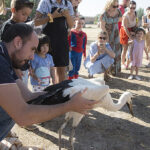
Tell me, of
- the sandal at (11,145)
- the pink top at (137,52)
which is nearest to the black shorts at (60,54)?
the sandal at (11,145)

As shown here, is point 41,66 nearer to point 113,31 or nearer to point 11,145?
point 11,145

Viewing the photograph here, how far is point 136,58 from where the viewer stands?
5609 millimetres

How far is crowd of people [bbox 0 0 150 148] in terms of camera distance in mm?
1507

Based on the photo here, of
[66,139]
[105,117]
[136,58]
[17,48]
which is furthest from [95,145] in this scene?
[136,58]

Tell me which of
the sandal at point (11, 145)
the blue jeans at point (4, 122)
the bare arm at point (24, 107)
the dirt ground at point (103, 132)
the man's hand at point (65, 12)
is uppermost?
the man's hand at point (65, 12)

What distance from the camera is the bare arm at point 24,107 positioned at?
1.41 meters

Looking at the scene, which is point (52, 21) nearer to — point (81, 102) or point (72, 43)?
point (72, 43)

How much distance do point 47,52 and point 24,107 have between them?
2.20 meters

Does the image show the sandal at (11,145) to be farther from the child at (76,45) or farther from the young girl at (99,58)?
the young girl at (99,58)

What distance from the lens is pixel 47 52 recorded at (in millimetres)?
3584

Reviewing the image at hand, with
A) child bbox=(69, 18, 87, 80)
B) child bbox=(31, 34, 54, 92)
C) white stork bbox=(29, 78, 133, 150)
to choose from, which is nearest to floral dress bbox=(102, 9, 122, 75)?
child bbox=(69, 18, 87, 80)

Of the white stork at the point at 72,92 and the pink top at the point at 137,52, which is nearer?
the white stork at the point at 72,92

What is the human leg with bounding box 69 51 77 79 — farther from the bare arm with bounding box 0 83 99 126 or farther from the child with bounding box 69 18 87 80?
the bare arm with bounding box 0 83 99 126

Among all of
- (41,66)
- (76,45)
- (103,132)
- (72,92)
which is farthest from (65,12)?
(103,132)
